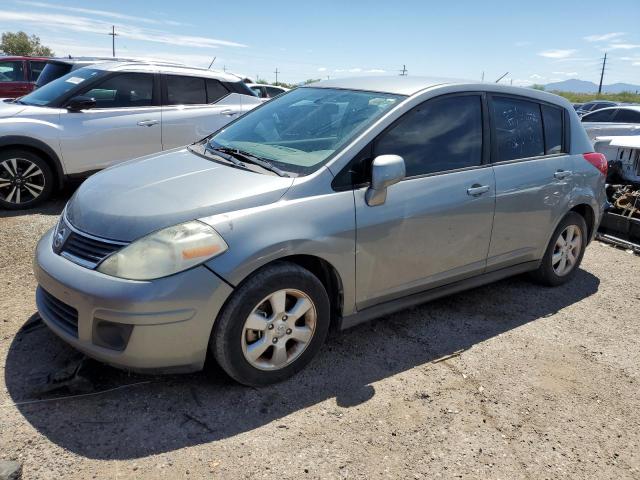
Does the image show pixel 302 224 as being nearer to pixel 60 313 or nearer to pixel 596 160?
pixel 60 313

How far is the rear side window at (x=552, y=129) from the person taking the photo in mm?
4535

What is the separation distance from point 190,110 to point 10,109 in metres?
2.11

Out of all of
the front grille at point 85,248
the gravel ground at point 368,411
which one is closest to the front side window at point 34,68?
the gravel ground at point 368,411

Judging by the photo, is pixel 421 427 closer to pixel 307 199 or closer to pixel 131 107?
pixel 307 199

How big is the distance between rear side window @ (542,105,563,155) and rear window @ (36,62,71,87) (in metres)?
6.69

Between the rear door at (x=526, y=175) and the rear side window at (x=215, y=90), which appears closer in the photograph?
the rear door at (x=526, y=175)

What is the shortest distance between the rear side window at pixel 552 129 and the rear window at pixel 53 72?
6690 mm

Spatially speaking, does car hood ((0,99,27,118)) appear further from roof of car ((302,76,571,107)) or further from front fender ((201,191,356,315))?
front fender ((201,191,356,315))

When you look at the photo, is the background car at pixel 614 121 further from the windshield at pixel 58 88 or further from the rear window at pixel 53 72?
the rear window at pixel 53 72

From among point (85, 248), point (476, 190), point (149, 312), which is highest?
point (476, 190)

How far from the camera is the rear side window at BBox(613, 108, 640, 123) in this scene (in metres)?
12.9

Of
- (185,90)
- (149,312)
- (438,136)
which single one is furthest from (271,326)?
(185,90)

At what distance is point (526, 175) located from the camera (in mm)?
4203

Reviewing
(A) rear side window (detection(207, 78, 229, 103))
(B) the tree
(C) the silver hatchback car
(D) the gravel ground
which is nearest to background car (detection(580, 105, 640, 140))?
(A) rear side window (detection(207, 78, 229, 103))
